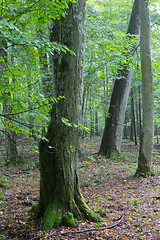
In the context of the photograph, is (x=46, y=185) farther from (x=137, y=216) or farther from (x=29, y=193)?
(x=29, y=193)

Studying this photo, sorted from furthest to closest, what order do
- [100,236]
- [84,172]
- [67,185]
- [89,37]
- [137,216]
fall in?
1. [89,37]
2. [84,172]
3. [137,216]
4. [67,185]
5. [100,236]

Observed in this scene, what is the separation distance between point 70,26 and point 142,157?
536 cm

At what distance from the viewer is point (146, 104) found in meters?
7.21

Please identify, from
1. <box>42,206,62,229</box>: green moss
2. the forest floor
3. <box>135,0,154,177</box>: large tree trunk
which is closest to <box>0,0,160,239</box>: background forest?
the forest floor

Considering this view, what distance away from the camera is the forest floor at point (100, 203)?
350cm

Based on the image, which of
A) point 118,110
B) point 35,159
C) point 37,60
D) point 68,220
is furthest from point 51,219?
point 118,110

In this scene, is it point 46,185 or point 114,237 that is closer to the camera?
point 114,237

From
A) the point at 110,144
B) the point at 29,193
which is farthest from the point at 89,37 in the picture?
the point at 29,193

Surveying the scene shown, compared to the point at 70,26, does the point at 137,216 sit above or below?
below

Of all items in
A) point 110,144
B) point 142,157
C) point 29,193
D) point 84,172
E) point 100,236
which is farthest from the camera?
point 110,144

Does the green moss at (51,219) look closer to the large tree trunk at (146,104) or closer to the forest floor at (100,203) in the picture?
the forest floor at (100,203)

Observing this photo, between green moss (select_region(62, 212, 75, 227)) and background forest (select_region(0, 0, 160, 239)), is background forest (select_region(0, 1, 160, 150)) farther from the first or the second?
green moss (select_region(62, 212, 75, 227))

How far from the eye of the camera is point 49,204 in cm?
376

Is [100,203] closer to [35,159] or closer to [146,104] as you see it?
[146,104]
